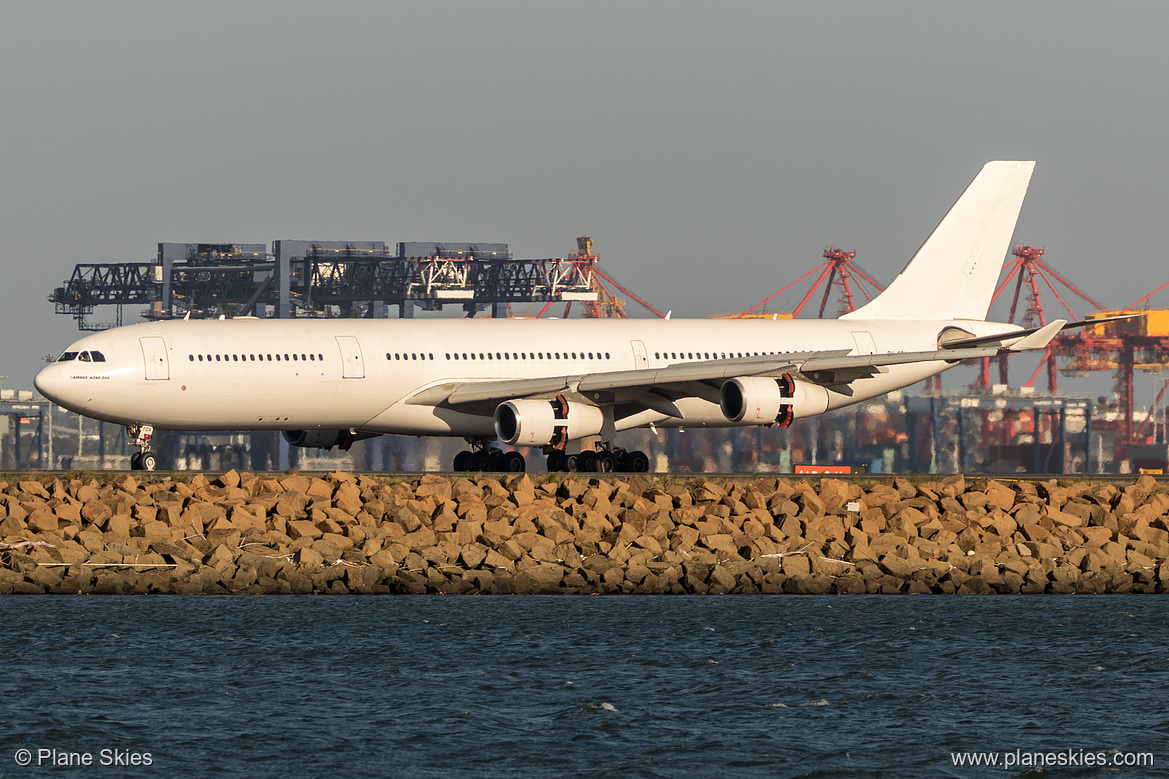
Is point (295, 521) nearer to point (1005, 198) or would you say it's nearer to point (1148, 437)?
point (1005, 198)

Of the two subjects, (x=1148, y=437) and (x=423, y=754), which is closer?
(x=423, y=754)

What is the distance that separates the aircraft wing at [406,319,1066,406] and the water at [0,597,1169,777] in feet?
36.5

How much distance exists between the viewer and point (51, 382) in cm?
3828

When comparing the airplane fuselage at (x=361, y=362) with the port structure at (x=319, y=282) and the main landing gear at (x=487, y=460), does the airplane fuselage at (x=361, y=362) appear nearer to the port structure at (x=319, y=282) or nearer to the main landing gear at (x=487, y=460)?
the main landing gear at (x=487, y=460)

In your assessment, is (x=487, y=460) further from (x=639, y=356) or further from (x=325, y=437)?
(x=639, y=356)

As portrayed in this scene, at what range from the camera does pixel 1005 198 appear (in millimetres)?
50906

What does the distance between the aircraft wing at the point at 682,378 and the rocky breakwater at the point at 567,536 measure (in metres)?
3.71

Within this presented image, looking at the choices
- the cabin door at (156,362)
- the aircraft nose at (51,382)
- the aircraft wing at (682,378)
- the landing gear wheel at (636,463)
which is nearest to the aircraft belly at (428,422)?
the aircraft wing at (682,378)

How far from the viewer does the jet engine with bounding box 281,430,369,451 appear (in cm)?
4372

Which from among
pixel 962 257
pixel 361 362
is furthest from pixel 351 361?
pixel 962 257

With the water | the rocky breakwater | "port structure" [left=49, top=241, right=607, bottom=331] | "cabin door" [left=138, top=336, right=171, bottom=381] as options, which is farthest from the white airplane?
"port structure" [left=49, top=241, right=607, bottom=331]

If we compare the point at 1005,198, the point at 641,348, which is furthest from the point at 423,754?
the point at 1005,198

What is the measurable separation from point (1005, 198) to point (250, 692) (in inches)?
1365

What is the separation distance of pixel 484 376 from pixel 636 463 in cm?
441
